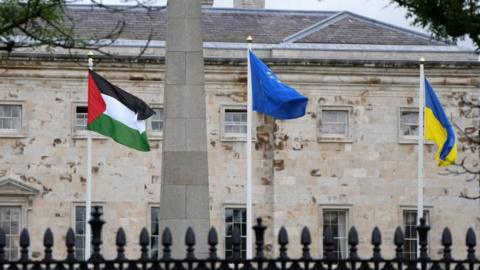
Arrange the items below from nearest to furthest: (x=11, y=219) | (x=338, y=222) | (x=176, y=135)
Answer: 1. (x=176, y=135)
2. (x=11, y=219)
3. (x=338, y=222)

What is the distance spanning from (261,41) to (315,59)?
6.10 ft

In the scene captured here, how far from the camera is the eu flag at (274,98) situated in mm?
37281

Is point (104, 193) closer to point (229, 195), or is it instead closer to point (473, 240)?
point (229, 195)

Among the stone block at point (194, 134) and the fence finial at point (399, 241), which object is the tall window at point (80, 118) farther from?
the fence finial at point (399, 241)

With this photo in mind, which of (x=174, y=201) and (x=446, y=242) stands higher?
(x=174, y=201)

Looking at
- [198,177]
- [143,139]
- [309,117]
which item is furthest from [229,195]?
[198,177]

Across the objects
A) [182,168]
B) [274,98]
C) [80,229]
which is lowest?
[80,229]

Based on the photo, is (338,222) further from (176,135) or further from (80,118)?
(176,135)

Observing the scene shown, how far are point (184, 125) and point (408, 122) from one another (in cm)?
2562

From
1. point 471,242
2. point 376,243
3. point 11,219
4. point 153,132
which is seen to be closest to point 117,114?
point 11,219

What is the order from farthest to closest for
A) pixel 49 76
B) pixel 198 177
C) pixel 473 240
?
pixel 49 76, pixel 198 177, pixel 473 240

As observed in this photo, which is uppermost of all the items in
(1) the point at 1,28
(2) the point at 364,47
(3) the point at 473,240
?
(2) the point at 364,47

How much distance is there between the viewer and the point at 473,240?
20469 millimetres

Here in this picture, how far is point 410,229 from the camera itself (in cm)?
5284
